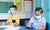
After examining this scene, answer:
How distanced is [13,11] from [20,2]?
208cm

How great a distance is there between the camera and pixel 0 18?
432 cm

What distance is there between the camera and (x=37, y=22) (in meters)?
2.19

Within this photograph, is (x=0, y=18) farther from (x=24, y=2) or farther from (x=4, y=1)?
(x=24, y=2)

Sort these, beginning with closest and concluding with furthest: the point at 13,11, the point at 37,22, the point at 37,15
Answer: the point at 37,15
the point at 37,22
the point at 13,11

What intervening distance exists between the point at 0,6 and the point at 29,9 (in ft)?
4.14

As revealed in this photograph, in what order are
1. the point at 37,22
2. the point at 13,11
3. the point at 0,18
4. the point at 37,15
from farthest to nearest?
the point at 0,18 → the point at 13,11 → the point at 37,22 → the point at 37,15

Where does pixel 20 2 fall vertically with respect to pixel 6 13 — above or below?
above

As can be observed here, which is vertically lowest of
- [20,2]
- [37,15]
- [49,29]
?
[49,29]

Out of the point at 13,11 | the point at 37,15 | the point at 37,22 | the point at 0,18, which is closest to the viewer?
the point at 37,15

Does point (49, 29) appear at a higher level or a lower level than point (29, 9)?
lower

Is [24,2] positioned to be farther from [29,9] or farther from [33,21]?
[33,21]

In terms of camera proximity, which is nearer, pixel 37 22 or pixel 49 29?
pixel 37 22

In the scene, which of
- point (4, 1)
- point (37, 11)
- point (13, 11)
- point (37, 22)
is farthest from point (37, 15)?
point (4, 1)

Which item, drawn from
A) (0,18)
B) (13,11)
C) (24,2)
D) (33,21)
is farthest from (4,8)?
(33,21)
